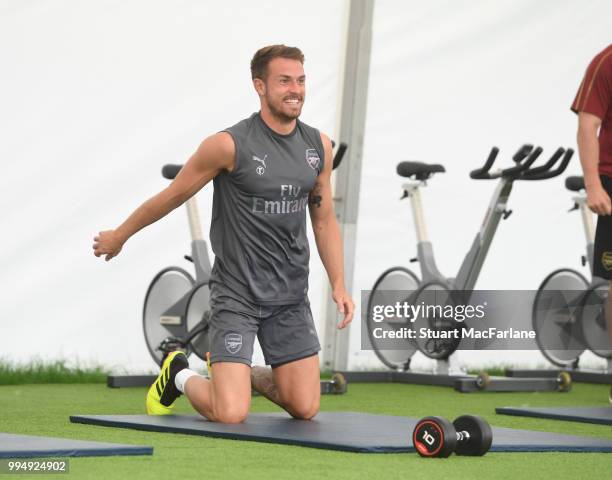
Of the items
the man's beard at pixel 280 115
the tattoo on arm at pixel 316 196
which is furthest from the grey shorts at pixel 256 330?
the man's beard at pixel 280 115

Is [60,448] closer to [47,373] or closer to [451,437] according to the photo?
[451,437]

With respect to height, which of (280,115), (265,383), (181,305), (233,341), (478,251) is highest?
(280,115)

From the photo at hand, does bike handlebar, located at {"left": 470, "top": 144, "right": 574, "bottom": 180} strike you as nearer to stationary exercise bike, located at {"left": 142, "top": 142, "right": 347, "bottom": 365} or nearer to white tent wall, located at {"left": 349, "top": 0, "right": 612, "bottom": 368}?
white tent wall, located at {"left": 349, "top": 0, "right": 612, "bottom": 368}

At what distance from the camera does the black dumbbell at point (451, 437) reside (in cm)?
353

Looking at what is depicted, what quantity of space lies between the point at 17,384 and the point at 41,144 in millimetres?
1248

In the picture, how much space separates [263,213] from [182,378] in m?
0.67

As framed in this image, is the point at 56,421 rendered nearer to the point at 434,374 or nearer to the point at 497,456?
the point at 497,456

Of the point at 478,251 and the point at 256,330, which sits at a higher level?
the point at 478,251

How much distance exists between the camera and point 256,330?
15.3ft

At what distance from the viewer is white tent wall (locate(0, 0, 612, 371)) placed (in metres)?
6.84

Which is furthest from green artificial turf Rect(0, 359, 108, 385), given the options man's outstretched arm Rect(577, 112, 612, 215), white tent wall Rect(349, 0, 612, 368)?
man's outstretched arm Rect(577, 112, 612, 215)

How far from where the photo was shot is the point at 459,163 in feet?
26.4

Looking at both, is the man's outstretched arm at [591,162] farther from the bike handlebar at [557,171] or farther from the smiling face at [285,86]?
the bike handlebar at [557,171]

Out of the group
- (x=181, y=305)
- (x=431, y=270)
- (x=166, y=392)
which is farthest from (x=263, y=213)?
(x=431, y=270)
